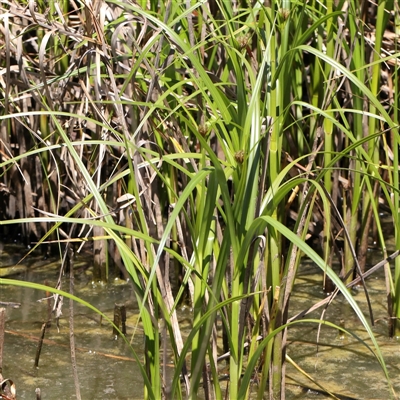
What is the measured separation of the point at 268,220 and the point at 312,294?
99cm

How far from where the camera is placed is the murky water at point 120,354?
157cm

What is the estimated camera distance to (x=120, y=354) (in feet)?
5.66

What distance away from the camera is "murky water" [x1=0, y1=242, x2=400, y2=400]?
157 centimetres

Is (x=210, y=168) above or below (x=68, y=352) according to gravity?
above

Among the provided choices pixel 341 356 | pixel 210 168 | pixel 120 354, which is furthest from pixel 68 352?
pixel 210 168

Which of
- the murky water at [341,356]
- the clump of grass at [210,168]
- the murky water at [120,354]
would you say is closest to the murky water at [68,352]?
the murky water at [120,354]

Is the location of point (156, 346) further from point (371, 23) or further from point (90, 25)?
point (371, 23)

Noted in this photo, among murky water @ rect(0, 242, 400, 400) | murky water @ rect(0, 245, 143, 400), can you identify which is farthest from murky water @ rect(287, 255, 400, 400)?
murky water @ rect(0, 245, 143, 400)

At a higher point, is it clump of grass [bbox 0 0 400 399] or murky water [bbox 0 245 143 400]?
clump of grass [bbox 0 0 400 399]

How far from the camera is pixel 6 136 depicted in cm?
220

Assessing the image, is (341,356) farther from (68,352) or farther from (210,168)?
(210,168)

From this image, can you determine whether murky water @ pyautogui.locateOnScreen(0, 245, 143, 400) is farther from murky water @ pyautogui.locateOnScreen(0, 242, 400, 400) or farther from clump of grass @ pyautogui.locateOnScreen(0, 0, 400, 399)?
clump of grass @ pyautogui.locateOnScreen(0, 0, 400, 399)

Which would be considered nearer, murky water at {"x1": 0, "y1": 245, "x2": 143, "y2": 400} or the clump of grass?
the clump of grass

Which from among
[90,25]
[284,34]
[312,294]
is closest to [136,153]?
[90,25]
